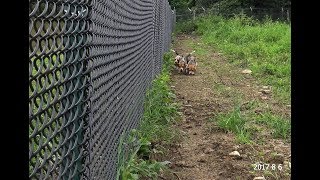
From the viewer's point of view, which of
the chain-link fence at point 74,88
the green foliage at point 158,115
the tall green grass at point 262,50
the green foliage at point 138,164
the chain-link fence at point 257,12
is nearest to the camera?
the chain-link fence at point 74,88

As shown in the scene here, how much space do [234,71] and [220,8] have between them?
18414 mm

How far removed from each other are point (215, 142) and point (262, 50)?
8.83 metres

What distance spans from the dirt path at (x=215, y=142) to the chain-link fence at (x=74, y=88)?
125cm

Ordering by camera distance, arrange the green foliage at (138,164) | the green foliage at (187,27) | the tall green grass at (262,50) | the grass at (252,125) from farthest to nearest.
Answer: the green foliage at (187,27)
the tall green grass at (262,50)
the grass at (252,125)
the green foliage at (138,164)

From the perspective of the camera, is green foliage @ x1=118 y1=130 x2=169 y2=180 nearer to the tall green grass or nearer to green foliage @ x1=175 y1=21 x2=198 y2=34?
the tall green grass

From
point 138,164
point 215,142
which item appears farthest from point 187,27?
point 138,164

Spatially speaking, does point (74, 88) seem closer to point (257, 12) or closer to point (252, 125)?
point (252, 125)

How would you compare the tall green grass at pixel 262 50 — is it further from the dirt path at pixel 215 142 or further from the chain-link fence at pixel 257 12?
the chain-link fence at pixel 257 12

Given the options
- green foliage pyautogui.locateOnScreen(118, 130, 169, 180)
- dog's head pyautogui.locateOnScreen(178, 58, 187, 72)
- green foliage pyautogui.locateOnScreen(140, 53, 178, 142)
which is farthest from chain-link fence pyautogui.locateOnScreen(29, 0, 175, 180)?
dog's head pyautogui.locateOnScreen(178, 58, 187, 72)

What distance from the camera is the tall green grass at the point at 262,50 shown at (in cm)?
947

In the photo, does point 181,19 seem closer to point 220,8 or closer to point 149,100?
point 220,8

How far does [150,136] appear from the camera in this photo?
16.1 feet

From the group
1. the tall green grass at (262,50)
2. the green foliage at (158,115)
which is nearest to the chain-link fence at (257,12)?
the tall green grass at (262,50)
